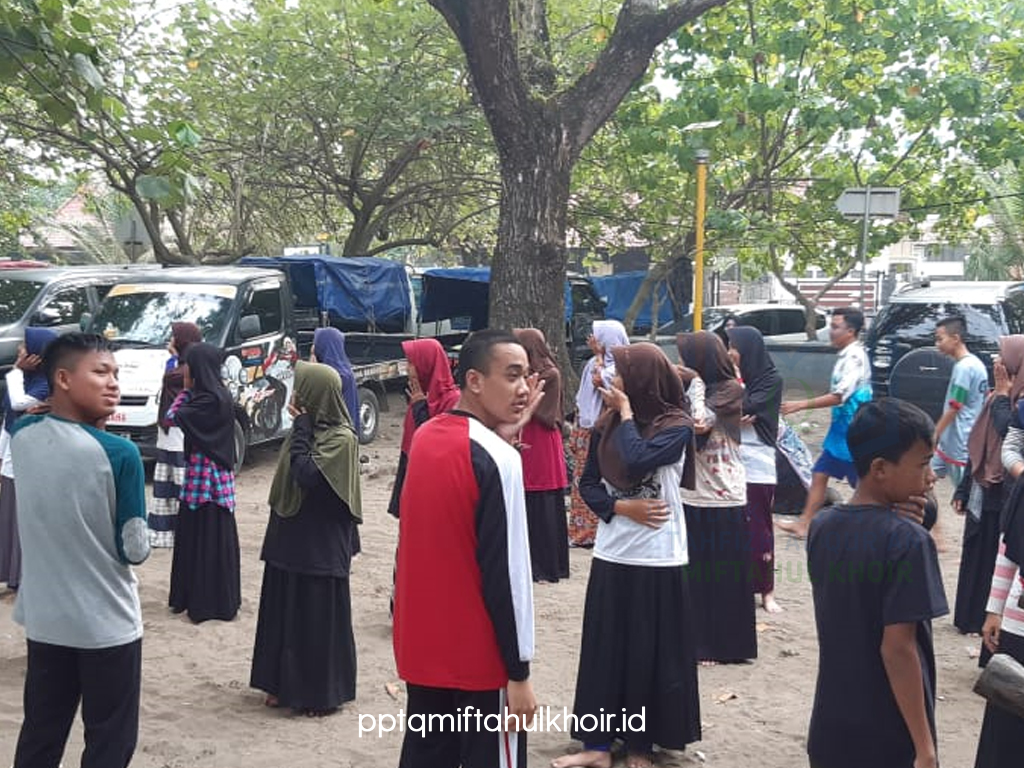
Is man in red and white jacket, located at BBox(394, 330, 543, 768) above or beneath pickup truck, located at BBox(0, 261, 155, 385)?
beneath

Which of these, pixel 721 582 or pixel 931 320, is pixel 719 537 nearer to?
pixel 721 582

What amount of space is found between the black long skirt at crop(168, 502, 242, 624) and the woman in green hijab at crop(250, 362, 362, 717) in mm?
1394

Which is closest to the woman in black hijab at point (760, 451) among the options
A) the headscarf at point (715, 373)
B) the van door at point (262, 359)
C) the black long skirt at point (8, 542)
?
the headscarf at point (715, 373)

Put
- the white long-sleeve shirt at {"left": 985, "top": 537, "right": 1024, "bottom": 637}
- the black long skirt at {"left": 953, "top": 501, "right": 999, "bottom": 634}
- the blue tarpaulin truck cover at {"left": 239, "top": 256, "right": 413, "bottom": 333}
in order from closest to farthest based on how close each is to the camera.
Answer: the white long-sleeve shirt at {"left": 985, "top": 537, "right": 1024, "bottom": 637} < the black long skirt at {"left": 953, "top": 501, "right": 999, "bottom": 634} < the blue tarpaulin truck cover at {"left": 239, "top": 256, "right": 413, "bottom": 333}

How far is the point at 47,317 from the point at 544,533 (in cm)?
727

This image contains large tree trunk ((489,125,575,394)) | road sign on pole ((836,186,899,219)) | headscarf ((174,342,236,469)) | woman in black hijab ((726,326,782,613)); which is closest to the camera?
headscarf ((174,342,236,469))

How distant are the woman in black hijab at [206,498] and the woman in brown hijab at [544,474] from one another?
2.02 m

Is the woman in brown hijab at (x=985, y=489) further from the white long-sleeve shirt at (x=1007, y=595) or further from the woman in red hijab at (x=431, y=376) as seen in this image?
the woman in red hijab at (x=431, y=376)

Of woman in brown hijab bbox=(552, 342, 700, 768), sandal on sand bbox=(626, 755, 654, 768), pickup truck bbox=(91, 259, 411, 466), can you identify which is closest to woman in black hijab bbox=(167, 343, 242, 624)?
woman in brown hijab bbox=(552, 342, 700, 768)

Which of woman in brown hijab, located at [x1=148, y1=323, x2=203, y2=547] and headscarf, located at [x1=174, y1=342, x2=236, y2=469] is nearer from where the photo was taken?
headscarf, located at [x1=174, y1=342, x2=236, y2=469]

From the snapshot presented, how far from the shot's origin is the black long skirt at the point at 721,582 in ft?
18.2

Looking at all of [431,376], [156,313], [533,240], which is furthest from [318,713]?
[156,313]

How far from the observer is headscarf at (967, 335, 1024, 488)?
559cm

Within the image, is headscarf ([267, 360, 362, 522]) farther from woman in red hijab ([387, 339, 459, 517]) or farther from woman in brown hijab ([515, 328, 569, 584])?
woman in brown hijab ([515, 328, 569, 584])
